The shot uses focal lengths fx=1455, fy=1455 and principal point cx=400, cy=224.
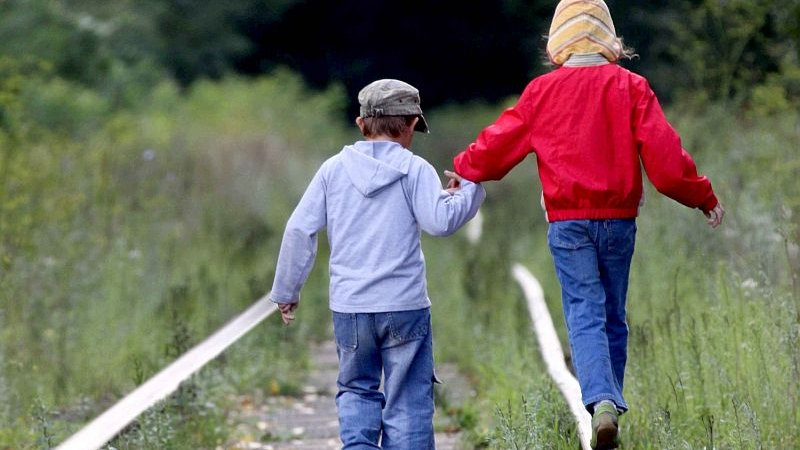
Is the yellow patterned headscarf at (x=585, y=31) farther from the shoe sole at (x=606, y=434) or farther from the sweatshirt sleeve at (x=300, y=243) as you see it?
the shoe sole at (x=606, y=434)

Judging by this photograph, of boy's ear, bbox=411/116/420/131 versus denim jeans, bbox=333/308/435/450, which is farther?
boy's ear, bbox=411/116/420/131

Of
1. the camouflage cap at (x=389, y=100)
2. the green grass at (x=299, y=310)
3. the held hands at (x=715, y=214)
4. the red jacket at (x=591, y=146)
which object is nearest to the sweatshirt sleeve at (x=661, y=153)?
the red jacket at (x=591, y=146)

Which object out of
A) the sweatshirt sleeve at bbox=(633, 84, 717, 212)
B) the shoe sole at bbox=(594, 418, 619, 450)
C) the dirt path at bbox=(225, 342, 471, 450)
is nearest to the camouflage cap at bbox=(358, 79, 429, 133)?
the sweatshirt sleeve at bbox=(633, 84, 717, 212)

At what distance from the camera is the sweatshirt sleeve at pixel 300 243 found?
5.33 m

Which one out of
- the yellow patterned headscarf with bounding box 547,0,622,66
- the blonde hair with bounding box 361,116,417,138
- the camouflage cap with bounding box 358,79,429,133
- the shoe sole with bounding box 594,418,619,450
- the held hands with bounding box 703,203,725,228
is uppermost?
the yellow patterned headscarf with bounding box 547,0,622,66

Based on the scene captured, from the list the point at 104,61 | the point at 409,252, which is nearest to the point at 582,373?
the point at 409,252

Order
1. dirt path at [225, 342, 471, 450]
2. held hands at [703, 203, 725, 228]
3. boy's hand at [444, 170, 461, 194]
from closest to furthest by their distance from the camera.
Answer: boy's hand at [444, 170, 461, 194] < held hands at [703, 203, 725, 228] < dirt path at [225, 342, 471, 450]

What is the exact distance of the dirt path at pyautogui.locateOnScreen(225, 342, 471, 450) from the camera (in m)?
7.21

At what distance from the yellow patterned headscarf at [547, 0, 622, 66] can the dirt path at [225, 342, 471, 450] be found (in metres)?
2.16

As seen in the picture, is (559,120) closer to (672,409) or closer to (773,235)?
(672,409)

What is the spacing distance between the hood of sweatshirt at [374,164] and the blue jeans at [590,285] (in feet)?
2.25

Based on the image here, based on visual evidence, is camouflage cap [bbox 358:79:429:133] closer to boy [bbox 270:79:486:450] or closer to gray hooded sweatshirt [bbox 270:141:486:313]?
boy [bbox 270:79:486:450]

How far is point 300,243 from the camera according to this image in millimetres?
5332

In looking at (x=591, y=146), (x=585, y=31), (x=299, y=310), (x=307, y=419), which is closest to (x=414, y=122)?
(x=591, y=146)
